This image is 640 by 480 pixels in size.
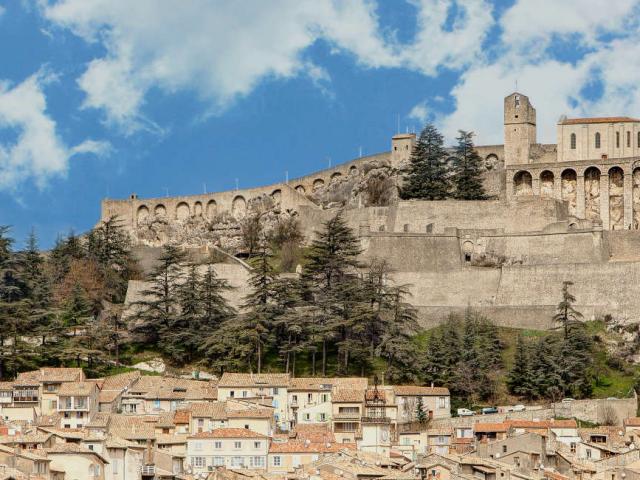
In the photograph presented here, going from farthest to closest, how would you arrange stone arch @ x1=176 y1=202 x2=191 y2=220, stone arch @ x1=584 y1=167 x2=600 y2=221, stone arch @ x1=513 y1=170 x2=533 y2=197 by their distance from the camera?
stone arch @ x1=176 y1=202 x2=191 y2=220 → stone arch @ x1=513 y1=170 x2=533 y2=197 → stone arch @ x1=584 y1=167 x2=600 y2=221

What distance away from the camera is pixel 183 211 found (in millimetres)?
111125

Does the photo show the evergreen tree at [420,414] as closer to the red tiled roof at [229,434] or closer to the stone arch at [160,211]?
the red tiled roof at [229,434]

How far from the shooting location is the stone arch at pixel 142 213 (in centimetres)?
11200

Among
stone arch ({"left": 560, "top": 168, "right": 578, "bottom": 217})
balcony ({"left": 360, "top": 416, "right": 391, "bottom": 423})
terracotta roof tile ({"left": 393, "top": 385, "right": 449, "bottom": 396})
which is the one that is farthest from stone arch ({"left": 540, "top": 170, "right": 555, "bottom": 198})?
balcony ({"left": 360, "top": 416, "right": 391, "bottom": 423})

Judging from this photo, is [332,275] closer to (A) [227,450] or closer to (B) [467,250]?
(B) [467,250]

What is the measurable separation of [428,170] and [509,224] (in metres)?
8.26

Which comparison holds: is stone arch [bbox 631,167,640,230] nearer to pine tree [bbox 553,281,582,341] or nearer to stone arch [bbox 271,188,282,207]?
pine tree [bbox 553,281,582,341]

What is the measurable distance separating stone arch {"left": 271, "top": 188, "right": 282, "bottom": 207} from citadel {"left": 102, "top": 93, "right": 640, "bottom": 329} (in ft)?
0.20

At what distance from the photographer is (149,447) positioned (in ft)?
197

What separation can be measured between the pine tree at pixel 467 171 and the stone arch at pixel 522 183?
1.90 meters

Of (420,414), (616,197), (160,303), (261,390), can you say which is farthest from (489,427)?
(616,197)

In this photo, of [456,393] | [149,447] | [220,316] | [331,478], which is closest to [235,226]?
[220,316]

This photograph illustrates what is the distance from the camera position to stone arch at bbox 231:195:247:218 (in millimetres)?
107375

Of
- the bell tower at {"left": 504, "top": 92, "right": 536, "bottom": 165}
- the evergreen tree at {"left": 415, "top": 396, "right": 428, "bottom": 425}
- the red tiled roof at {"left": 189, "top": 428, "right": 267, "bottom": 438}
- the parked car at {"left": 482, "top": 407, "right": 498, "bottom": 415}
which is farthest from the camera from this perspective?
the bell tower at {"left": 504, "top": 92, "right": 536, "bottom": 165}
